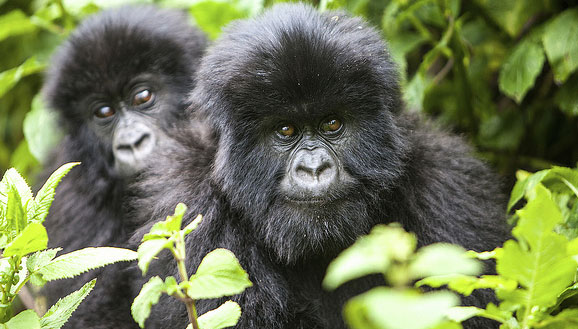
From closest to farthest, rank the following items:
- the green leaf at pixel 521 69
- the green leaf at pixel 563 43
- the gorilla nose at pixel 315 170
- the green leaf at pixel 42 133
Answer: the gorilla nose at pixel 315 170
the green leaf at pixel 563 43
the green leaf at pixel 521 69
the green leaf at pixel 42 133

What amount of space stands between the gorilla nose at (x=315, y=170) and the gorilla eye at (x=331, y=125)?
16 centimetres

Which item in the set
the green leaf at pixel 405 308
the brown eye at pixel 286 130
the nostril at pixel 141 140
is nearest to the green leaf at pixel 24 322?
the green leaf at pixel 405 308

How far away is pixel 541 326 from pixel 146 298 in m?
1.24

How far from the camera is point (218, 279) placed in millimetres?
2010

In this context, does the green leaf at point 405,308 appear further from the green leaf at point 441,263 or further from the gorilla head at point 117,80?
the gorilla head at point 117,80

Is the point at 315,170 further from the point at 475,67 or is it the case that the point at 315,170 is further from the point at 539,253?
the point at 475,67

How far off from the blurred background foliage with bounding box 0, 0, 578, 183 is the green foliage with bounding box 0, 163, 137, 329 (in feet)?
8.29

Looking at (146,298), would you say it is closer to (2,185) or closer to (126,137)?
(2,185)

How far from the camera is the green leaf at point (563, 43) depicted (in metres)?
4.10

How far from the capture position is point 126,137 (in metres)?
4.51

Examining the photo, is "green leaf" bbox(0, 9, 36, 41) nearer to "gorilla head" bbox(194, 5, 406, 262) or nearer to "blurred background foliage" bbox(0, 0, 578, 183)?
"blurred background foliage" bbox(0, 0, 578, 183)

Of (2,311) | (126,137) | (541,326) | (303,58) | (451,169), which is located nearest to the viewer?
(541,326)

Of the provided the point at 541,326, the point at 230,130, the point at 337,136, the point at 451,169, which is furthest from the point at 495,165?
the point at 541,326

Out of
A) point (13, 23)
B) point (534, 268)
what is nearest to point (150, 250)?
point (534, 268)
